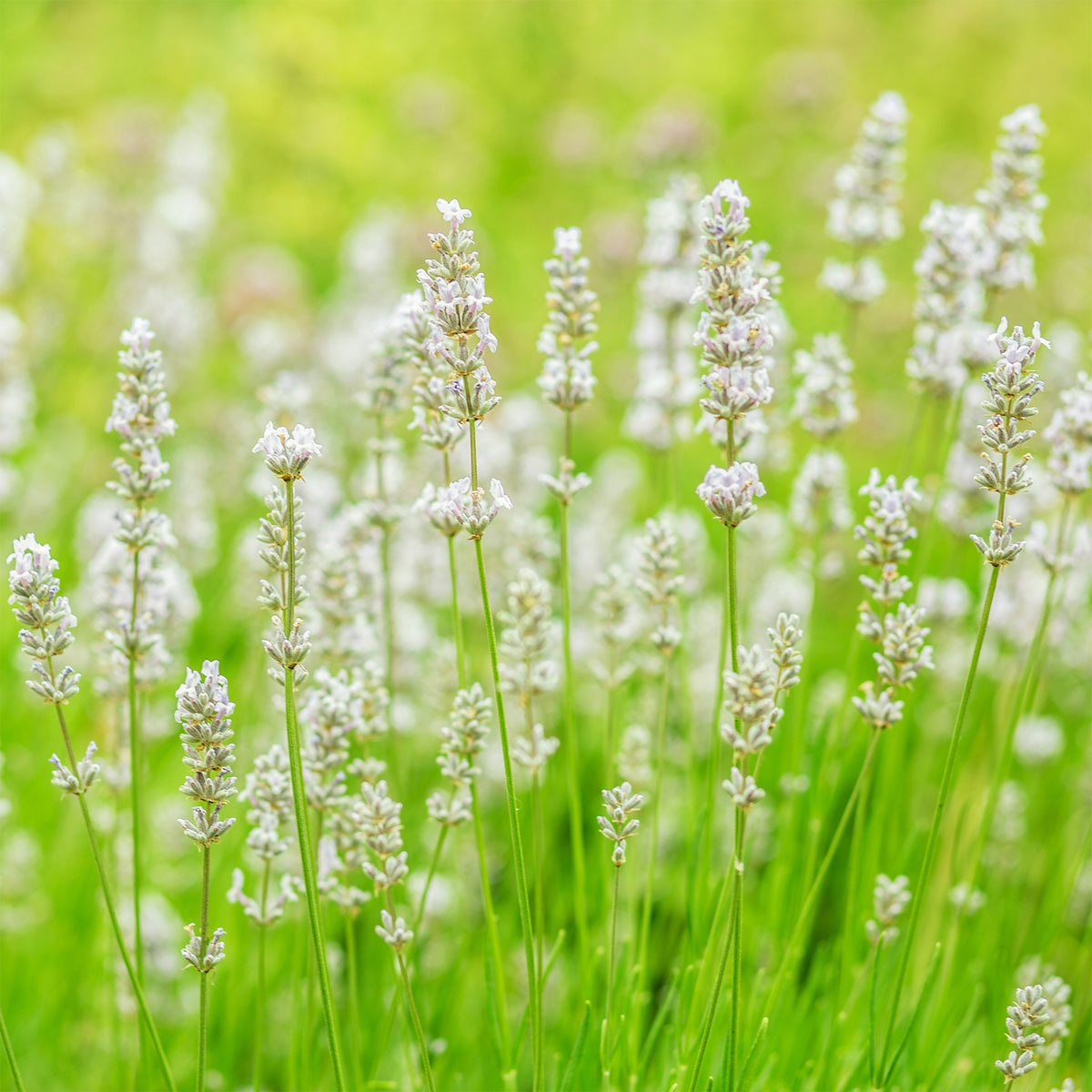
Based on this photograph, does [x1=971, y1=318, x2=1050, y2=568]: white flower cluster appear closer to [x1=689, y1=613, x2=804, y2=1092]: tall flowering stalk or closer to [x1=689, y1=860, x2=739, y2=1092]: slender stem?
[x1=689, y1=613, x2=804, y2=1092]: tall flowering stalk

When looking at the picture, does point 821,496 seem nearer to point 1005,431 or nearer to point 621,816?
point 1005,431

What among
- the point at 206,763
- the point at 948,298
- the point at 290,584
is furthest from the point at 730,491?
the point at 948,298

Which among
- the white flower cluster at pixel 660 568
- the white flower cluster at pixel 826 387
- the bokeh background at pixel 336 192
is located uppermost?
the bokeh background at pixel 336 192

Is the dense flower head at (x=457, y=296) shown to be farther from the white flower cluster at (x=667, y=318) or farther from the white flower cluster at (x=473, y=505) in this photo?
the white flower cluster at (x=667, y=318)

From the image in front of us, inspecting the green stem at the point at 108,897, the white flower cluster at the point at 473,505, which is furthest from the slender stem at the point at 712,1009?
the green stem at the point at 108,897

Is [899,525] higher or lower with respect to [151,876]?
higher

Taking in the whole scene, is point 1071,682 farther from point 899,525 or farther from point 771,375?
point 899,525

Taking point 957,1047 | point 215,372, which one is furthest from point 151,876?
point 215,372
